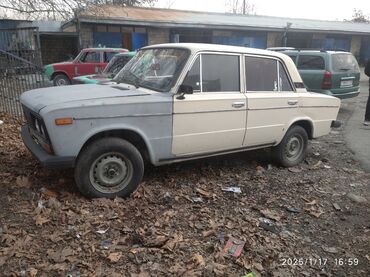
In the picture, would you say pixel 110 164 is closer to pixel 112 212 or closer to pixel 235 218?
pixel 112 212

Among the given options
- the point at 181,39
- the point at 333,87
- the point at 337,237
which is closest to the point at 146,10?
the point at 181,39

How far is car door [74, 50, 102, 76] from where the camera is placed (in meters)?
14.8

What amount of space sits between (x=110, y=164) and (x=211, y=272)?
70.2 inches

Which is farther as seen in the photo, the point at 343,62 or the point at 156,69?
the point at 343,62

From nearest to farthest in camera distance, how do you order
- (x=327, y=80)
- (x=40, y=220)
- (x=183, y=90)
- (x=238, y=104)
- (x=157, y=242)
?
(x=157, y=242)
(x=40, y=220)
(x=183, y=90)
(x=238, y=104)
(x=327, y=80)

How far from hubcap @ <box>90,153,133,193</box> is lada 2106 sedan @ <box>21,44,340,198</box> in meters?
0.01

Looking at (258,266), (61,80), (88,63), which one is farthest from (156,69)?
(61,80)

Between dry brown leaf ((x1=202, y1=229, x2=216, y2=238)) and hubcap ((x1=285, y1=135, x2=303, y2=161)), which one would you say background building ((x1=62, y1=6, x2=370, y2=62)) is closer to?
hubcap ((x1=285, y1=135, x2=303, y2=161))

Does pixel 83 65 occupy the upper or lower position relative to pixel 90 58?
lower

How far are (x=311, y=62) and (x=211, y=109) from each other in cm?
782

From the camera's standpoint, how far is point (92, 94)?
4.38m

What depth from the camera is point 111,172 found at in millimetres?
4371

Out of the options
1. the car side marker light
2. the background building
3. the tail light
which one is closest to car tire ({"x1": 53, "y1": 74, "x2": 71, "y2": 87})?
the background building

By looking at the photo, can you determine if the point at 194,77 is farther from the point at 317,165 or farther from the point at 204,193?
the point at 317,165
